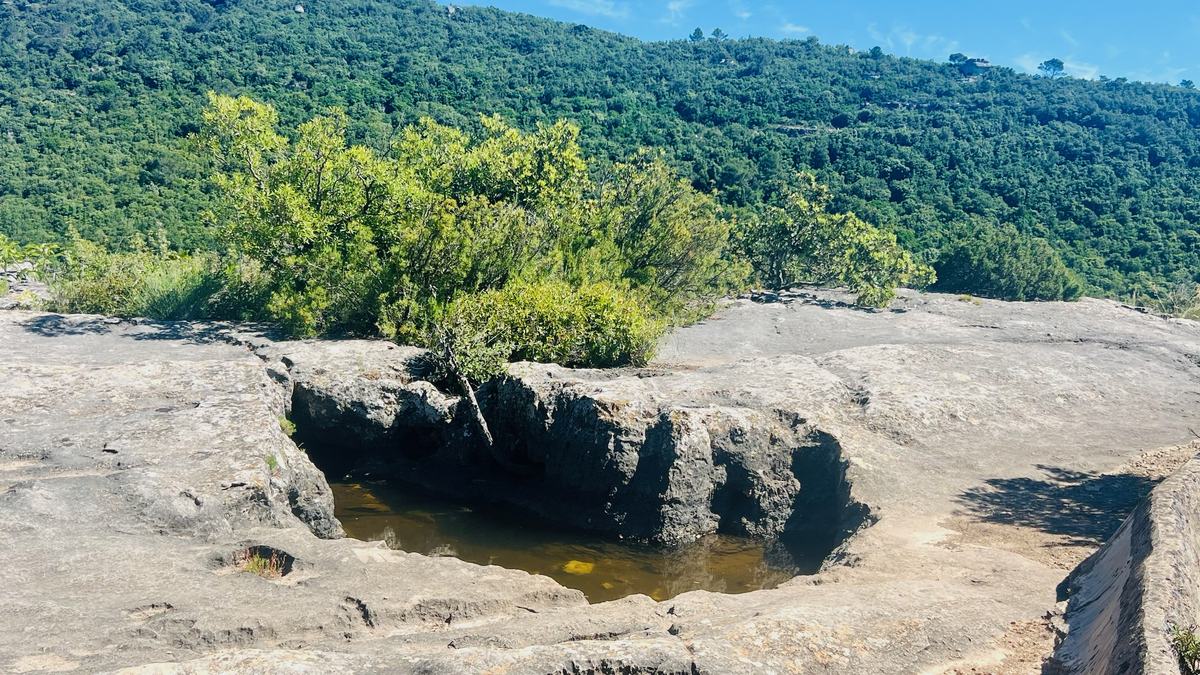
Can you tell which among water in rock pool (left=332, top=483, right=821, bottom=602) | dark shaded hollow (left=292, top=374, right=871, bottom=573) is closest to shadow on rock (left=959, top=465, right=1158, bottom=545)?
dark shaded hollow (left=292, top=374, right=871, bottom=573)

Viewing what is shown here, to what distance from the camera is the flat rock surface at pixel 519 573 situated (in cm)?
544

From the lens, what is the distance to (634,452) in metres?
11.0

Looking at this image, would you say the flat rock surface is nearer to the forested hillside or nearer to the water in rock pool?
the water in rock pool

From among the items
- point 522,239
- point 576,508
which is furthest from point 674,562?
point 522,239

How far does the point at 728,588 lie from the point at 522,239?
904 centimetres

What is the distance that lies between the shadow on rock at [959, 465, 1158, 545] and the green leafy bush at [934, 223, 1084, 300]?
1118 inches

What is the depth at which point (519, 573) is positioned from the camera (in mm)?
7203

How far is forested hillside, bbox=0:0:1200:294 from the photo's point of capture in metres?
46.2

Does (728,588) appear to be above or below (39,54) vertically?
below

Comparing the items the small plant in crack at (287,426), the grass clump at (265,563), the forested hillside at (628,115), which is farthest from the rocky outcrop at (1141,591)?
the forested hillside at (628,115)

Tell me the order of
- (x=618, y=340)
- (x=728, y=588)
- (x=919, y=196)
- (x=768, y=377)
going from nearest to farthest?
1. (x=728, y=588)
2. (x=768, y=377)
3. (x=618, y=340)
4. (x=919, y=196)

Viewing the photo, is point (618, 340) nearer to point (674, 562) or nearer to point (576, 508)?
point (576, 508)

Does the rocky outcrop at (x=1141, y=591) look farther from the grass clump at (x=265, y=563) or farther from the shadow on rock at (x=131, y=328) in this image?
the shadow on rock at (x=131, y=328)

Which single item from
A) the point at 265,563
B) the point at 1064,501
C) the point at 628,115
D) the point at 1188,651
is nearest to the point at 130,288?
the point at 265,563
